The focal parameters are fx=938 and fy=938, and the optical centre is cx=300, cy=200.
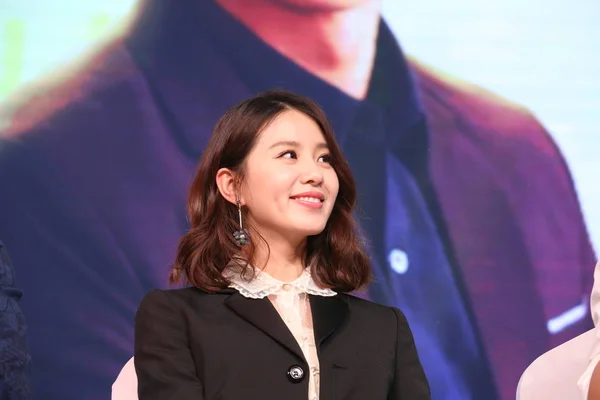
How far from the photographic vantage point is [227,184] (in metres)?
2.27

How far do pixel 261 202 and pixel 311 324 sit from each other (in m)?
0.31

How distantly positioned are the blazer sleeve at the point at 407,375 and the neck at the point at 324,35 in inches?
44.6

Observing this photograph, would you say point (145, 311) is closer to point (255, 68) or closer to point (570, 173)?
point (255, 68)

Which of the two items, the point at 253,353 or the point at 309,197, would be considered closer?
the point at 253,353

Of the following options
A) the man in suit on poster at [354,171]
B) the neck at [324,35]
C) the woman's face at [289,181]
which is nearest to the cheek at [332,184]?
the woman's face at [289,181]

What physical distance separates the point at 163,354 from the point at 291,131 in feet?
1.96

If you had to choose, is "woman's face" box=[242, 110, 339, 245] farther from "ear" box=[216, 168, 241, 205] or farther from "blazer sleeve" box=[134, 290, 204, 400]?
"blazer sleeve" box=[134, 290, 204, 400]

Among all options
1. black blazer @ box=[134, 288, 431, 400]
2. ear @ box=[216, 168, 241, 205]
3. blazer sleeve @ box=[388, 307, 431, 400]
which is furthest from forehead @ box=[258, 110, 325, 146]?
blazer sleeve @ box=[388, 307, 431, 400]

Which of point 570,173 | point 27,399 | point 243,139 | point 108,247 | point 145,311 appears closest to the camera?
point 145,311

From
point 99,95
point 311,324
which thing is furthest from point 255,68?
point 311,324

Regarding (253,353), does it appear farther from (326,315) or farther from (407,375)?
(407,375)

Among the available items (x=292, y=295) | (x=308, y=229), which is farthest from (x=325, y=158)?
(x=292, y=295)

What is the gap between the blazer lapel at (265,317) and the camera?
6.70 feet

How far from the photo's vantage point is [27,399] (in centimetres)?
252
